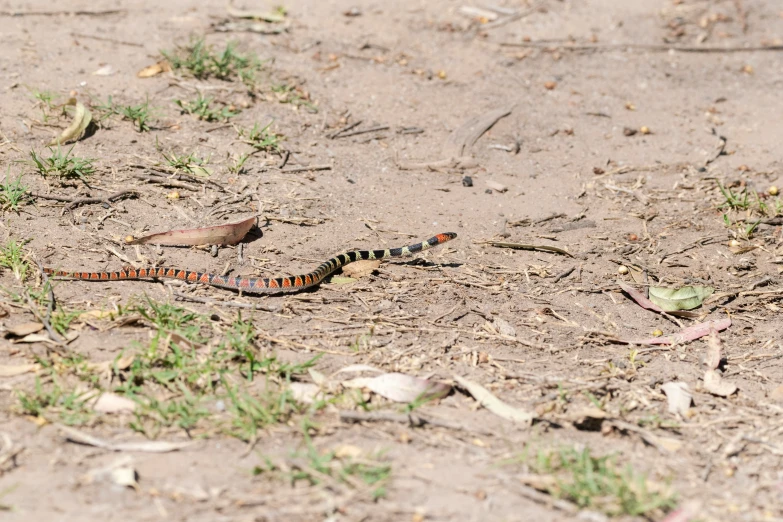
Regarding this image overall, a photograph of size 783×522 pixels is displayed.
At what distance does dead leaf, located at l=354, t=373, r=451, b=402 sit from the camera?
14.4ft

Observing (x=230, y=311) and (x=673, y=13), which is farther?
(x=673, y=13)

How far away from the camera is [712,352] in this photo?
503 centimetres

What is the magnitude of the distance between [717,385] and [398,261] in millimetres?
2439

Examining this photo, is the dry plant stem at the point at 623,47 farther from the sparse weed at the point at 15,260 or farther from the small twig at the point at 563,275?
the sparse weed at the point at 15,260

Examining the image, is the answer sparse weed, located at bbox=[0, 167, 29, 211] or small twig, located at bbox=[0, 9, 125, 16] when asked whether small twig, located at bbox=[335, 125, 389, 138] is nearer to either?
sparse weed, located at bbox=[0, 167, 29, 211]

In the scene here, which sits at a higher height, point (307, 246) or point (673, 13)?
point (673, 13)

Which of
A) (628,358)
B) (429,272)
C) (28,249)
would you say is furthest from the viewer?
(429,272)

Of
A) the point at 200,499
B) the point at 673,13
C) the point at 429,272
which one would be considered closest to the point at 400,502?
the point at 200,499

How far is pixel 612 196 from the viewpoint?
7.22m

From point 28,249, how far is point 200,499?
2.82 m

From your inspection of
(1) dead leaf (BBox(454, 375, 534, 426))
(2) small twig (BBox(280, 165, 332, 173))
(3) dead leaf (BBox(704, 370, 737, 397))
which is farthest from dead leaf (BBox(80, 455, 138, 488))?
(2) small twig (BBox(280, 165, 332, 173))

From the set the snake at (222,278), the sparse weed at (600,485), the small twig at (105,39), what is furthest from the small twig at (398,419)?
the small twig at (105,39)

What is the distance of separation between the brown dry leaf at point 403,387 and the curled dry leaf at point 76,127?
376cm

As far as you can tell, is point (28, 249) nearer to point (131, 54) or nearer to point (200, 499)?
point (200, 499)
